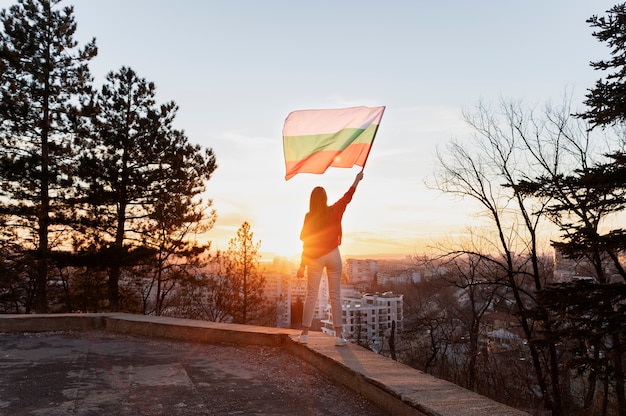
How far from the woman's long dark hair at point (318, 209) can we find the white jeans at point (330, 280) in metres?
0.36

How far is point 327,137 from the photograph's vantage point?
6.55 m

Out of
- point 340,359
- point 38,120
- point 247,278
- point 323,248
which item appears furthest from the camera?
point 247,278

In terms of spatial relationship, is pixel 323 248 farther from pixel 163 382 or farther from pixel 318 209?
pixel 163 382

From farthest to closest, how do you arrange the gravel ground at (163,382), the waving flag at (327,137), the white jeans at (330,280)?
the waving flag at (327,137)
the white jeans at (330,280)
the gravel ground at (163,382)

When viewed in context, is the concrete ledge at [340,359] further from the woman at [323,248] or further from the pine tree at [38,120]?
the pine tree at [38,120]

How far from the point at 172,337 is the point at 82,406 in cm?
342

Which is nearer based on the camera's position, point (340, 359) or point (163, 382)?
point (163, 382)

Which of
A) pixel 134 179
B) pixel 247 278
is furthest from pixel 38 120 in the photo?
pixel 247 278

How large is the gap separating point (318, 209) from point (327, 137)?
150 cm

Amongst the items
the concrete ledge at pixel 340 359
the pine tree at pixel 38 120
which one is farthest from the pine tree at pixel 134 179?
the concrete ledge at pixel 340 359

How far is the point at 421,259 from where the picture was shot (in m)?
19.6

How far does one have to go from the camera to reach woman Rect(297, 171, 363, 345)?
5.37m

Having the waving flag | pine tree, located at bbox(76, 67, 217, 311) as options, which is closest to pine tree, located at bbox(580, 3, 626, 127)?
the waving flag

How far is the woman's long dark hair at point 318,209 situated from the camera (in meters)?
5.40
